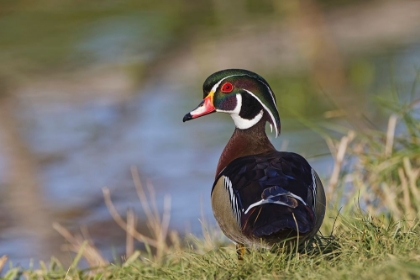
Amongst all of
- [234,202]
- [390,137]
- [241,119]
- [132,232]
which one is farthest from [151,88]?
[234,202]

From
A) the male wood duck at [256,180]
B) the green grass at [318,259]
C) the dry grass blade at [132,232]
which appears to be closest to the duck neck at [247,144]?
the male wood duck at [256,180]

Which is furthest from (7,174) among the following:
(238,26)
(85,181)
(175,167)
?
(238,26)

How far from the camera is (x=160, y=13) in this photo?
1159 cm

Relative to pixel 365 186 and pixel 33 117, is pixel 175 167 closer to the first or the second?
pixel 33 117

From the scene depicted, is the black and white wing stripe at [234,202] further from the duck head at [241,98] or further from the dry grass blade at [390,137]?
the dry grass blade at [390,137]

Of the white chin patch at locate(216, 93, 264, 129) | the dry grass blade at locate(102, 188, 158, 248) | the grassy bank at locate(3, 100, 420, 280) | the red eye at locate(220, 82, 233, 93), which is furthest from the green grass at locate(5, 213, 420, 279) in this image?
the dry grass blade at locate(102, 188, 158, 248)

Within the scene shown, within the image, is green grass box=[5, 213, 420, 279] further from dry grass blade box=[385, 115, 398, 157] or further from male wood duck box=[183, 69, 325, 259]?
dry grass blade box=[385, 115, 398, 157]

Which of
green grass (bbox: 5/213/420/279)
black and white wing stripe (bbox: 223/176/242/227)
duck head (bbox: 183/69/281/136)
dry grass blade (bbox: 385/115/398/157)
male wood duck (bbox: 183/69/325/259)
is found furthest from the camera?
dry grass blade (bbox: 385/115/398/157)

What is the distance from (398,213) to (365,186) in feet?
1.26

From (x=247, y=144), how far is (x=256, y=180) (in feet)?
2.50

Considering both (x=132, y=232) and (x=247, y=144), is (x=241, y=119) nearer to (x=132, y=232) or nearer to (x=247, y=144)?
(x=247, y=144)

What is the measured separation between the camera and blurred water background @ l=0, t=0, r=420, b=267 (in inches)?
287

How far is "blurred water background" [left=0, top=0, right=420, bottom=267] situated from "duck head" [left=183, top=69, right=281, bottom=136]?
1577 mm

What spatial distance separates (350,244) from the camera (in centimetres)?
343
